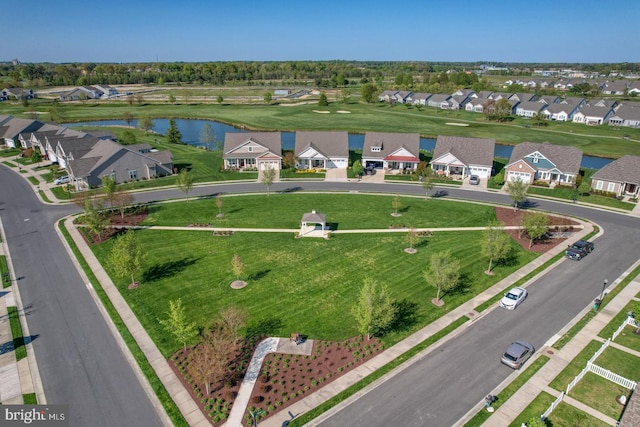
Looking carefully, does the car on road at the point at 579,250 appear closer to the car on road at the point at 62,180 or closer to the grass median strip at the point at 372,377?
the grass median strip at the point at 372,377

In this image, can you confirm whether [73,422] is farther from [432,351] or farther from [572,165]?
[572,165]

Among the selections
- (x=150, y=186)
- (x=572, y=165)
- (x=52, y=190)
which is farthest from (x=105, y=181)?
(x=572, y=165)

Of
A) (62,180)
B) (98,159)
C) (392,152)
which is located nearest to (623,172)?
(392,152)

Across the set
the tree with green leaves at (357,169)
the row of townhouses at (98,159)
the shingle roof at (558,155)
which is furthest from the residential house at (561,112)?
the row of townhouses at (98,159)

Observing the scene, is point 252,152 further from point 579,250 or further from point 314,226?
point 579,250

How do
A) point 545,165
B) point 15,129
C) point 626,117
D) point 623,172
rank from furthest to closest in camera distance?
point 626,117, point 15,129, point 545,165, point 623,172

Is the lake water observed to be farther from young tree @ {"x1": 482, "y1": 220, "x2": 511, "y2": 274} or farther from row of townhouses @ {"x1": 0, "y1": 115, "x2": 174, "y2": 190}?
young tree @ {"x1": 482, "y1": 220, "x2": 511, "y2": 274}
